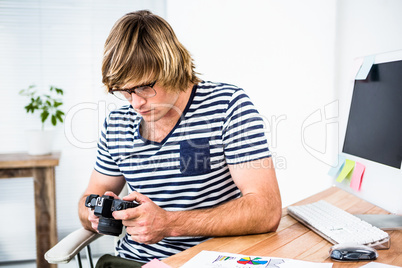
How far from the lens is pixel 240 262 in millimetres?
833

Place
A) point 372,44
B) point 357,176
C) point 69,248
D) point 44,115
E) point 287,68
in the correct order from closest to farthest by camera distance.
→ 1. point 69,248
2. point 357,176
3. point 372,44
4. point 287,68
5. point 44,115

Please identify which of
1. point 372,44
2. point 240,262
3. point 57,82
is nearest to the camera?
point 240,262

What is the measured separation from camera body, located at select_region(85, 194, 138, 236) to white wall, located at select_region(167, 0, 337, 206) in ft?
3.99

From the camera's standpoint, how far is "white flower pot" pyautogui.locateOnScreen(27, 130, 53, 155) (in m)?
2.27

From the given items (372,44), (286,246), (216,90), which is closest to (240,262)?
(286,246)

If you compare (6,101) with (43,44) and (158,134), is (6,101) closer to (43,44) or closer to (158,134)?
(43,44)

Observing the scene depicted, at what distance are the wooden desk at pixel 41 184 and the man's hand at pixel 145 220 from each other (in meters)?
1.41

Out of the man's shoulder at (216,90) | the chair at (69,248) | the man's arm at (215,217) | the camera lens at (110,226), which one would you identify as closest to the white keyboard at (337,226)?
the man's arm at (215,217)

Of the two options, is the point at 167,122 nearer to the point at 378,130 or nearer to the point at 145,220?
the point at 145,220

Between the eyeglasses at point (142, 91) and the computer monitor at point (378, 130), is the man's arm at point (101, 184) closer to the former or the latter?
the eyeglasses at point (142, 91)

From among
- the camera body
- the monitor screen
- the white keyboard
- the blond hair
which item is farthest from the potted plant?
the monitor screen

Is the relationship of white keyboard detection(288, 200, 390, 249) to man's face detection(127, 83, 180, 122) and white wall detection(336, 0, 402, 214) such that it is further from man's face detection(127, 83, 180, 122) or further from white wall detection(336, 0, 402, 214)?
man's face detection(127, 83, 180, 122)

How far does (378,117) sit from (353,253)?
1.58ft

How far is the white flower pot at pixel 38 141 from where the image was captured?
2273 mm
